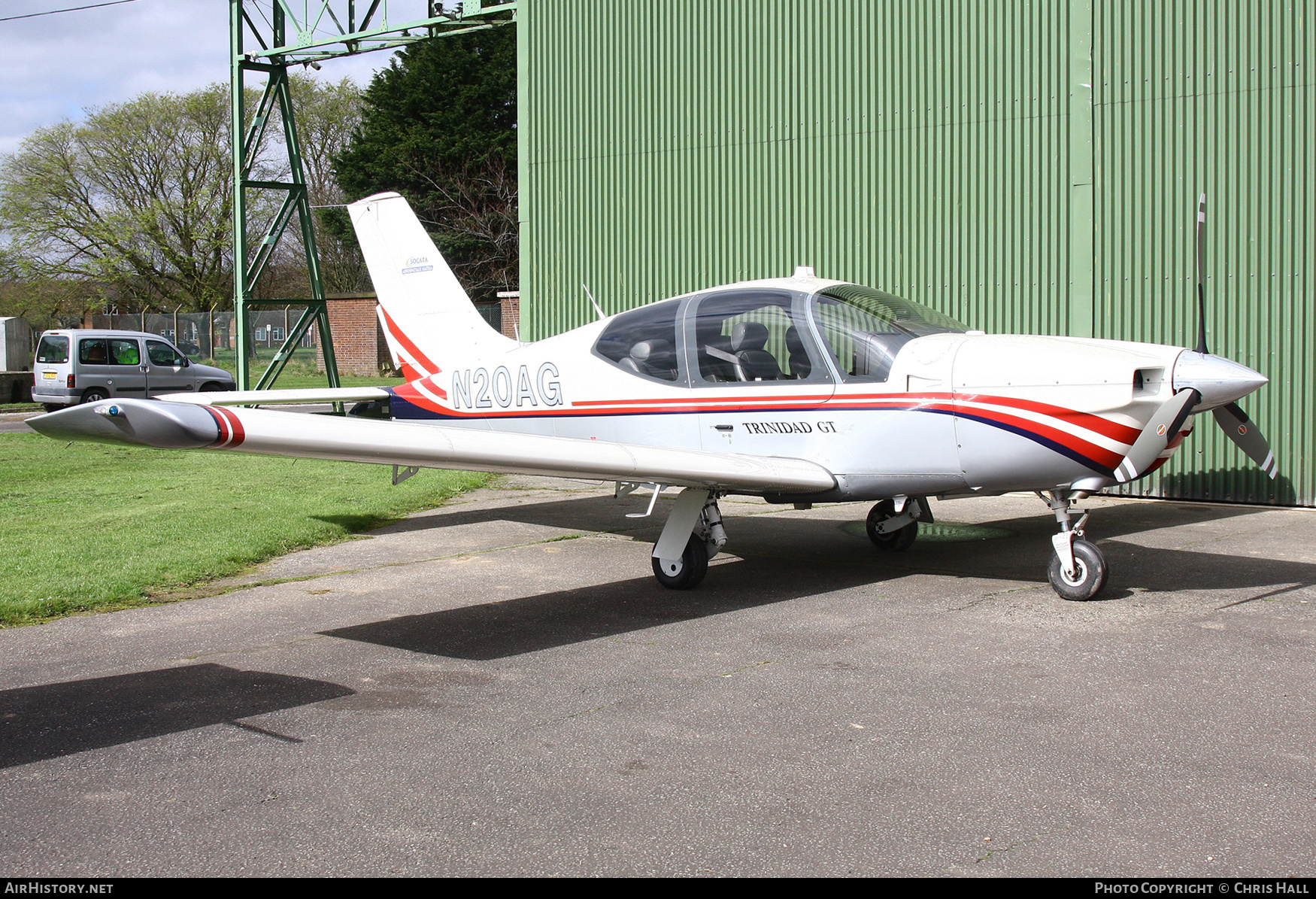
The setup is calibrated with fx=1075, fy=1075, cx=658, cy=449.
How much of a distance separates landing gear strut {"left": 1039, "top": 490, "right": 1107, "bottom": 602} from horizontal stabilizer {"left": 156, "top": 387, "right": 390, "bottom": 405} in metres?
5.46

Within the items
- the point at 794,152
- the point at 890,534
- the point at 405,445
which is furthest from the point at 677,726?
the point at 794,152

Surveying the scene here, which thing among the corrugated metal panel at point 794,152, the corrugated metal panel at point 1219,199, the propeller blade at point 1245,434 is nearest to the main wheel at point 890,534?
the propeller blade at point 1245,434

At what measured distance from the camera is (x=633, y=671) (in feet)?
16.6

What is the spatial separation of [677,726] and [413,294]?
21.0ft

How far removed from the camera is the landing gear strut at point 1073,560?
6234 millimetres

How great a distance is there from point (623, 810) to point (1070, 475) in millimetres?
3774

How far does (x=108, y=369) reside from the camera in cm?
2408

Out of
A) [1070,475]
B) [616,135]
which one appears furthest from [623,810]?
[616,135]

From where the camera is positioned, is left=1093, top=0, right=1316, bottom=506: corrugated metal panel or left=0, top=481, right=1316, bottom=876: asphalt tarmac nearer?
left=0, top=481, right=1316, bottom=876: asphalt tarmac

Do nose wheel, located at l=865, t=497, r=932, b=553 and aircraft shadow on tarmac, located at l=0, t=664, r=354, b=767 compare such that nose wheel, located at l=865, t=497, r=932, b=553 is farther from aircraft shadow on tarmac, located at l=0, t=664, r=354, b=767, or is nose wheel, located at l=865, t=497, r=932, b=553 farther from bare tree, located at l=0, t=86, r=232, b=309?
bare tree, located at l=0, t=86, r=232, b=309

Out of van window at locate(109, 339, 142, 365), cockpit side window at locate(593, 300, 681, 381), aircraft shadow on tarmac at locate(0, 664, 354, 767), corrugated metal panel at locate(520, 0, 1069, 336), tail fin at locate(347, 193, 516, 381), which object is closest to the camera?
aircraft shadow on tarmac at locate(0, 664, 354, 767)

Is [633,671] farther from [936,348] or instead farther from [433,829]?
[936,348]

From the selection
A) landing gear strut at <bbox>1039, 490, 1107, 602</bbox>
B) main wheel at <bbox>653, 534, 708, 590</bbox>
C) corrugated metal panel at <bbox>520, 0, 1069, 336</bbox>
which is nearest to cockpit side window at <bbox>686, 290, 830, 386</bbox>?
main wheel at <bbox>653, 534, 708, 590</bbox>

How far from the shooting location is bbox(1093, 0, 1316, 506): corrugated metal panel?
1006cm
